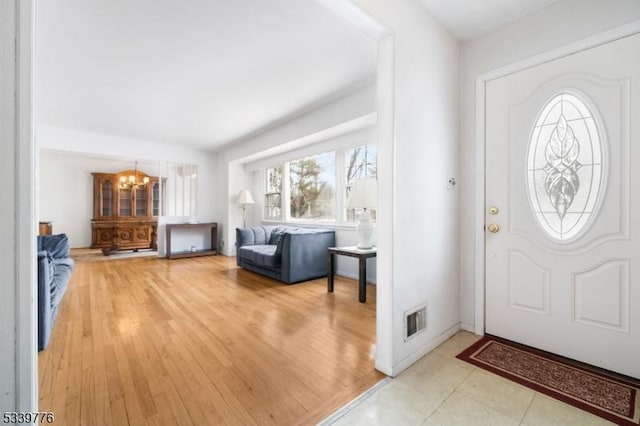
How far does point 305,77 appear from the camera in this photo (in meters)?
3.16

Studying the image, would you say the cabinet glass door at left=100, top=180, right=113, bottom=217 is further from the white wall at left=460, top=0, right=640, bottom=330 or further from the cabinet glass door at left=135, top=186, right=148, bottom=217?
the white wall at left=460, top=0, right=640, bottom=330

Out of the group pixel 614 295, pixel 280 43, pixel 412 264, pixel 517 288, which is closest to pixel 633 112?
pixel 614 295

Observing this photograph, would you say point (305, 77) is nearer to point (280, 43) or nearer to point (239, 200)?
point (280, 43)

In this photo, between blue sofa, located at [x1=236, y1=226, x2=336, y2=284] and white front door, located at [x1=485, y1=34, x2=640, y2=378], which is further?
blue sofa, located at [x1=236, y1=226, x2=336, y2=284]

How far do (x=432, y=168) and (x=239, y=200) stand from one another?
5.05 metres

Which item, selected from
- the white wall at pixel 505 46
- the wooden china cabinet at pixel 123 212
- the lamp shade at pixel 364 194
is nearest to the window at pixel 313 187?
the lamp shade at pixel 364 194

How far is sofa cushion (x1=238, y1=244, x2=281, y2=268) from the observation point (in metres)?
4.10

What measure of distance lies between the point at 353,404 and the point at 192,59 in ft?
10.5

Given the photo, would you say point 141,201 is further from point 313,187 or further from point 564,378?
point 564,378

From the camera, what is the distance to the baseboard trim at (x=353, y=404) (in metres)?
1.40

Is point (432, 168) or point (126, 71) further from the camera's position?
point (126, 71)

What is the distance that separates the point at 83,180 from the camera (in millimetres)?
7570

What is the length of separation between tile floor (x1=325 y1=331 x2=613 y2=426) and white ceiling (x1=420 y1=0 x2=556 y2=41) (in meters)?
2.53

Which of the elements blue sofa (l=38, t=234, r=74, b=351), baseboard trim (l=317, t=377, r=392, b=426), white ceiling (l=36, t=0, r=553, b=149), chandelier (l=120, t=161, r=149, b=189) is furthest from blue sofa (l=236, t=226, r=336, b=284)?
chandelier (l=120, t=161, r=149, b=189)
